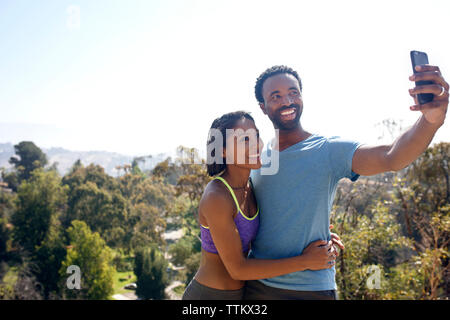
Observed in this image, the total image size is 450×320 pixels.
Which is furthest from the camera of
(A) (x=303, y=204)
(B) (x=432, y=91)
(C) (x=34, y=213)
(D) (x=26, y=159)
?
(D) (x=26, y=159)

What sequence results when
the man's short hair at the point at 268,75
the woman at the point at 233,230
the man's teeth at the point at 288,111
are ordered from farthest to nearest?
the man's short hair at the point at 268,75, the man's teeth at the point at 288,111, the woman at the point at 233,230

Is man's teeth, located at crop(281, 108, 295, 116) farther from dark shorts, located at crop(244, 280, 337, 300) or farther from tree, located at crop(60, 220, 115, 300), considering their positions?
tree, located at crop(60, 220, 115, 300)

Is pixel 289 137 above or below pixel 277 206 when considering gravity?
above

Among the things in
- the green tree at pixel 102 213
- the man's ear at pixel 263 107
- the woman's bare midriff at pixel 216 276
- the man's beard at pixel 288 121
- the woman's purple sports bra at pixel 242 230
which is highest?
the man's ear at pixel 263 107

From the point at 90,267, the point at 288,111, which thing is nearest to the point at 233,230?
the point at 288,111

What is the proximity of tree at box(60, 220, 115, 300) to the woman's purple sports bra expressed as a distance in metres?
20.3

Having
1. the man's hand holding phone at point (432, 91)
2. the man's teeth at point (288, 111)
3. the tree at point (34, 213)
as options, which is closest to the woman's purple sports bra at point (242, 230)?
the man's teeth at point (288, 111)

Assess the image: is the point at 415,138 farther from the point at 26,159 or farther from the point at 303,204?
the point at 26,159

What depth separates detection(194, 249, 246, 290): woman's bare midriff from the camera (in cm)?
200

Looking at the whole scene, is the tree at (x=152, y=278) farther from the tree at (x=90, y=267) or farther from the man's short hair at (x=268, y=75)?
the man's short hair at (x=268, y=75)

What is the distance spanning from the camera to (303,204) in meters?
1.95

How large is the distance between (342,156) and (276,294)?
939mm

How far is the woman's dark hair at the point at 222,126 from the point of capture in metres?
2.06
